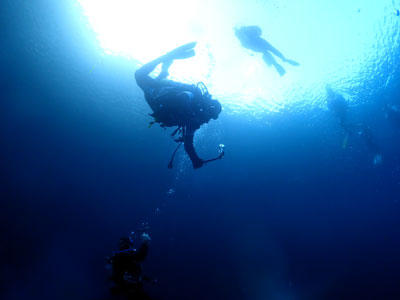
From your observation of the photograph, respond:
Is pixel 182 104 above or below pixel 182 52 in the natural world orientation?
below

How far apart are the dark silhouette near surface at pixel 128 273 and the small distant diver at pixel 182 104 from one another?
6.64ft

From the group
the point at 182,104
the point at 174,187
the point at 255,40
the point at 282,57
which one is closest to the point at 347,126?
the point at 282,57

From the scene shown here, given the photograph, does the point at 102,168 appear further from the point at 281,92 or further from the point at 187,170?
the point at 281,92

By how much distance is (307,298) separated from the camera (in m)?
23.5

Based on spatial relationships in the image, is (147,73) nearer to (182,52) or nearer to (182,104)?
(182,52)

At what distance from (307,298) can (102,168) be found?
880 inches

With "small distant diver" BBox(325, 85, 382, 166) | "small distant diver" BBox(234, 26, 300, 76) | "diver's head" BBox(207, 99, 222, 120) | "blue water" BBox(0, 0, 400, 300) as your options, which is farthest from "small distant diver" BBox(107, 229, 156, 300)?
"small distant diver" BBox(325, 85, 382, 166)

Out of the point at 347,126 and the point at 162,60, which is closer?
the point at 162,60

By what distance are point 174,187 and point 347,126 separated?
17433 mm

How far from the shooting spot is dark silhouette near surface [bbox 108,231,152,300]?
4320 millimetres

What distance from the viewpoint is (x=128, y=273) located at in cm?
449

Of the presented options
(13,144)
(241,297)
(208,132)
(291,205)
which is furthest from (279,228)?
(13,144)

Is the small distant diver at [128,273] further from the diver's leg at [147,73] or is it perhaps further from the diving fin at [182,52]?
the diving fin at [182,52]

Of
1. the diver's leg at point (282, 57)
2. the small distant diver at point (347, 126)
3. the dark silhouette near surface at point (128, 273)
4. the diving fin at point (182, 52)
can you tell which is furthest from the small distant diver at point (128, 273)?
the small distant diver at point (347, 126)
